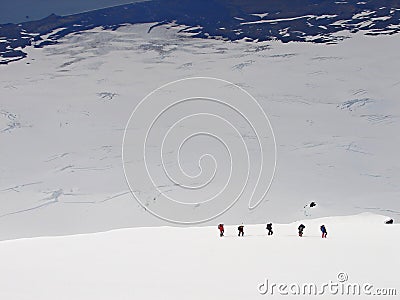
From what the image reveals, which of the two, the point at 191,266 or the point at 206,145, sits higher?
the point at 206,145

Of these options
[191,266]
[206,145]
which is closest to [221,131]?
[206,145]

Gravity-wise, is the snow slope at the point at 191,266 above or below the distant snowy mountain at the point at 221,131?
below

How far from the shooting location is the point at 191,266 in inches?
497

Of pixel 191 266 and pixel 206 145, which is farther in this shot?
pixel 206 145

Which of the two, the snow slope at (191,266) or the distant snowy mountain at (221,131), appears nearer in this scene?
the snow slope at (191,266)

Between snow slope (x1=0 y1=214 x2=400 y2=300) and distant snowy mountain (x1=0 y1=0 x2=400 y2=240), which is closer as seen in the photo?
snow slope (x1=0 y1=214 x2=400 y2=300)

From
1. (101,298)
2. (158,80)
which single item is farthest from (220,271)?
(158,80)

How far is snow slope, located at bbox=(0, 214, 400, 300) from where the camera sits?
10586 mm

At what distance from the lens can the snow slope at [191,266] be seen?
10.6 m

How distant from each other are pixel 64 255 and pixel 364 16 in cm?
7841

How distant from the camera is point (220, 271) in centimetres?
1191

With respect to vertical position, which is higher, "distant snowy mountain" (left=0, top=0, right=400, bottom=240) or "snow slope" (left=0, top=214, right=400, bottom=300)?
"distant snowy mountain" (left=0, top=0, right=400, bottom=240)

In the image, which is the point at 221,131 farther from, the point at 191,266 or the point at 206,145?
the point at 191,266

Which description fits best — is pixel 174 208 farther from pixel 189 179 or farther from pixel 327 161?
pixel 327 161
